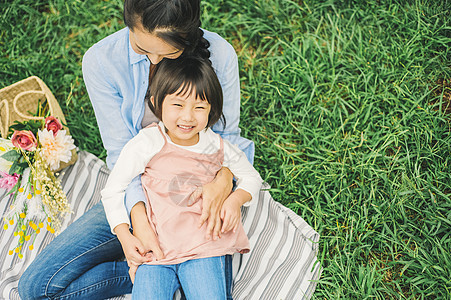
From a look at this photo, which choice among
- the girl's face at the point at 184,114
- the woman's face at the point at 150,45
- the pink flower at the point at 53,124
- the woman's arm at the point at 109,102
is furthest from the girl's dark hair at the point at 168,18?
the pink flower at the point at 53,124

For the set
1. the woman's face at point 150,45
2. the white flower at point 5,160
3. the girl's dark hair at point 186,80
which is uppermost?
the woman's face at point 150,45

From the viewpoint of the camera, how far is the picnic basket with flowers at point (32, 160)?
2.23 metres

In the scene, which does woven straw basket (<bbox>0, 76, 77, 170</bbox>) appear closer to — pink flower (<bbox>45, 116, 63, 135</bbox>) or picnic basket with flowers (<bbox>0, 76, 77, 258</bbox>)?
picnic basket with flowers (<bbox>0, 76, 77, 258</bbox>)

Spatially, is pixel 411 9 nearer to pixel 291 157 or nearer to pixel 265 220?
pixel 291 157

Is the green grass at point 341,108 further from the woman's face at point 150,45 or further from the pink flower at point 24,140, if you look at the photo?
the woman's face at point 150,45

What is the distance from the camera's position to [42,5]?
11.0 ft

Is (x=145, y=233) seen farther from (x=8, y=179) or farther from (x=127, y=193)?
(x=8, y=179)

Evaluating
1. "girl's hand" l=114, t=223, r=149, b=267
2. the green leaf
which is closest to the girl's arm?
"girl's hand" l=114, t=223, r=149, b=267

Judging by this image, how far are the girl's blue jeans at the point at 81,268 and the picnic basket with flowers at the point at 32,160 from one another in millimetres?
164

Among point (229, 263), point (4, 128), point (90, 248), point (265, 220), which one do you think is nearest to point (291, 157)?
point (265, 220)

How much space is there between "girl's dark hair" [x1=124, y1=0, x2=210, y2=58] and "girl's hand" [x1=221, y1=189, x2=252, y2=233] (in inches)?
31.2

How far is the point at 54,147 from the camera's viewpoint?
234 cm

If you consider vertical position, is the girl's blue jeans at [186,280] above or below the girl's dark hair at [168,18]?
below

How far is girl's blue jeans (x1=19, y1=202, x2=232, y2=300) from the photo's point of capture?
204cm
